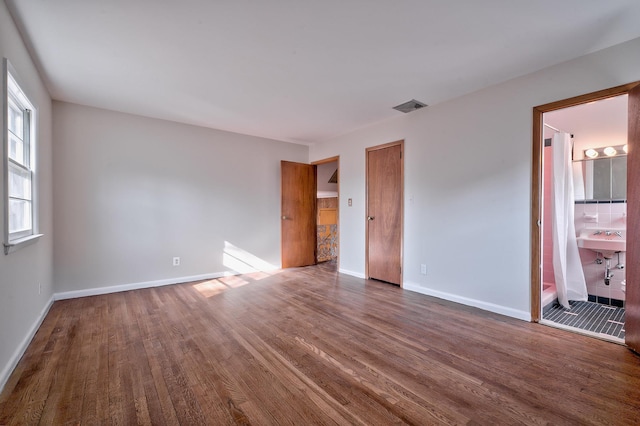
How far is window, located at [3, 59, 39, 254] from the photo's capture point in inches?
76.2

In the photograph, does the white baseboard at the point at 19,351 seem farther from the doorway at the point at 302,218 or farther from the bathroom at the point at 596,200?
the bathroom at the point at 596,200

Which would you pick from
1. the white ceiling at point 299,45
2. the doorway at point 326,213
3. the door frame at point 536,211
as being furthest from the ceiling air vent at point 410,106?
the doorway at point 326,213

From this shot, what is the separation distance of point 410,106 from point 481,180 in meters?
1.24

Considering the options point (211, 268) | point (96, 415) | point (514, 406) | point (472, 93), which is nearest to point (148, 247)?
point (211, 268)

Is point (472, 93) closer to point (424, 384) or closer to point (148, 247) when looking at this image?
point (424, 384)

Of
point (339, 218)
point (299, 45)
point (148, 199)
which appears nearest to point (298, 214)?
point (339, 218)

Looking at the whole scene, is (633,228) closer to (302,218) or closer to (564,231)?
(564,231)

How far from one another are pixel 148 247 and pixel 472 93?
4470 mm

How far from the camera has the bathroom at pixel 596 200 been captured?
3.15m

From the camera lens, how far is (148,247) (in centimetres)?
386

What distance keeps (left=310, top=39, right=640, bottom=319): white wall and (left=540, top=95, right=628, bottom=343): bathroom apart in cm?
73

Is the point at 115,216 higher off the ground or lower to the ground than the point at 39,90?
lower

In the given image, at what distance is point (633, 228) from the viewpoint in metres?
2.13

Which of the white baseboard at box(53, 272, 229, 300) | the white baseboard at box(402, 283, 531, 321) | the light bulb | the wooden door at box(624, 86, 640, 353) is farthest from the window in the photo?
the light bulb
